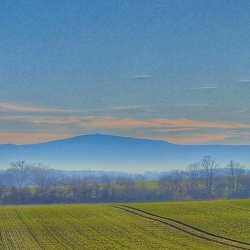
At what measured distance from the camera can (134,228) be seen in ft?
194

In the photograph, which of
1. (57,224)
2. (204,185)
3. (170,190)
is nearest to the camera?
(57,224)

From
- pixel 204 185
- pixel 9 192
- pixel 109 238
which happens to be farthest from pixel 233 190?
pixel 109 238

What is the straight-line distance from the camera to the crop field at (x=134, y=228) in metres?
48.2

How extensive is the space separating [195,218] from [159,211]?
10855mm

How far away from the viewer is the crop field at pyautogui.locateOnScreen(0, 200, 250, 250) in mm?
48156

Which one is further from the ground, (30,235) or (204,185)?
(204,185)

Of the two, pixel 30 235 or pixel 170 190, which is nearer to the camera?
pixel 30 235

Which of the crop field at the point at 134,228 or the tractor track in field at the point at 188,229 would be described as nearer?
the crop field at the point at 134,228

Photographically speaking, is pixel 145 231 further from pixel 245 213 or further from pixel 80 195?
pixel 80 195

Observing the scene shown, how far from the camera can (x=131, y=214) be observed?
76.0 meters

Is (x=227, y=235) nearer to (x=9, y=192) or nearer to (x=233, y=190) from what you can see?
(x=9, y=192)

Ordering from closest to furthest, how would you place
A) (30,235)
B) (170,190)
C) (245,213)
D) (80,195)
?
(30,235), (245,213), (80,195), (170,190)

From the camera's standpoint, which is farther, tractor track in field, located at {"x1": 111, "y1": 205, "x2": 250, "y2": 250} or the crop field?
tractor track in field, located at {"x1": 111, "y1": 205, "x2": 250, "y2": 250}

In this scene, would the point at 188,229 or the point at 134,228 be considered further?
the point at 134,228
